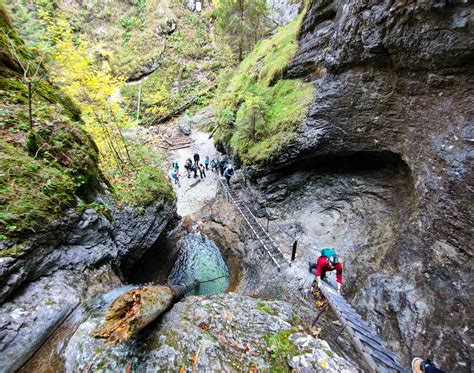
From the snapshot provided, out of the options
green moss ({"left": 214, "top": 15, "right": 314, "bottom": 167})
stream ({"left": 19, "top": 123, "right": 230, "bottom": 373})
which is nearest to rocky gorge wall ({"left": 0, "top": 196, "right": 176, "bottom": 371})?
stream ({"left": 19, "top": 123, "right": 230, "bottom": 373})

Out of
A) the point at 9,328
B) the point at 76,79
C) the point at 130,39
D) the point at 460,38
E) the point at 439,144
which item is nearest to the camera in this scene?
the point at 9,328

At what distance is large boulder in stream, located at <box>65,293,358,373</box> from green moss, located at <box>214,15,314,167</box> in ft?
28.3

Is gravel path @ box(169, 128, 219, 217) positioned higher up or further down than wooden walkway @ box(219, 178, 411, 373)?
higher up

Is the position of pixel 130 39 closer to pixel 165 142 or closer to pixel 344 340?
pixel 165 142

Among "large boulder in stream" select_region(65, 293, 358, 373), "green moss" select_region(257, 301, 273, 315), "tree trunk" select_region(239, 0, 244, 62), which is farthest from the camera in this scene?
"tree trunk" select_region(239, 0, 244, 62)

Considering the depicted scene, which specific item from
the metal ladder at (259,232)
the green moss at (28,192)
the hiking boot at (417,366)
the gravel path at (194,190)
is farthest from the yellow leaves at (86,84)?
the hiking boot at (417,366)

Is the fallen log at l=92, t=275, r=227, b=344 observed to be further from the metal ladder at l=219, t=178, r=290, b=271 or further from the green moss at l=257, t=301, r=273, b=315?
the metal ladder at l=219, t=178, r=290, b=271

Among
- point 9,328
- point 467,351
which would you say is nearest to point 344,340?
point 467,351

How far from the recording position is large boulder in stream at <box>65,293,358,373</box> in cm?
396

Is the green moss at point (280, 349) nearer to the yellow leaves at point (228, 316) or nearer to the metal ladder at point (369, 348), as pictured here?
the yellow leaves at point (228, 316)

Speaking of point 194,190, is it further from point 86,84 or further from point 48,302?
point 48,302

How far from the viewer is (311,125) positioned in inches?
415

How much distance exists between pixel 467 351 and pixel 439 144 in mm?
4807

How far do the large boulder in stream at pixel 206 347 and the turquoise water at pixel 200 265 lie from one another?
7076 mm
